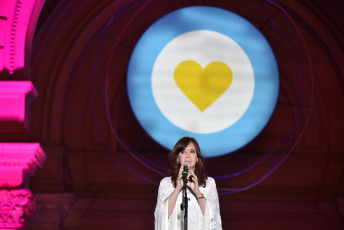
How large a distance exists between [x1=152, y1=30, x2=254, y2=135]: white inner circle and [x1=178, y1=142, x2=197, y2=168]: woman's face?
3.44 metres

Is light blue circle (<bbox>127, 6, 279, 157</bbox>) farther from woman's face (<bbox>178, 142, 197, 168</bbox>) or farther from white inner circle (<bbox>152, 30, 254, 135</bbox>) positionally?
woman's face (<bbox>178, 142, 197, 168</bbox>)

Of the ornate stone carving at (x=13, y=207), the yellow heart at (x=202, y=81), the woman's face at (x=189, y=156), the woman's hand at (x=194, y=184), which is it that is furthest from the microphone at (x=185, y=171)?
the yellow heart at (x=202, y=81)

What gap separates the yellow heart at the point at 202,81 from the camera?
7.55m

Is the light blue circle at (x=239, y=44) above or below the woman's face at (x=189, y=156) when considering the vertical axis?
above

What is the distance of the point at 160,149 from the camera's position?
7688 mm

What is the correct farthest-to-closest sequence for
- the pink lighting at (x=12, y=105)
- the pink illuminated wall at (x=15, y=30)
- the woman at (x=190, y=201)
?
the pink illuminated wall at (x=15, y=30), the pink lighting at (x=12, y=105), the woman at (x=190, y=201)

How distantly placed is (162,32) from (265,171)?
2389 mm

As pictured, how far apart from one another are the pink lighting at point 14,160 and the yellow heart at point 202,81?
7.88 feet

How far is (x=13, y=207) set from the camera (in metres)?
5.99

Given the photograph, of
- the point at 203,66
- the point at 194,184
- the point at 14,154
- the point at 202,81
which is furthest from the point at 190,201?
the point at 203,66

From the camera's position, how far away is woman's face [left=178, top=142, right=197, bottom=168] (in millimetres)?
3877

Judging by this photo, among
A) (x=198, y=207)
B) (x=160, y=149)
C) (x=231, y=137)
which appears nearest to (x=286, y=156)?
(x=231, y=137)

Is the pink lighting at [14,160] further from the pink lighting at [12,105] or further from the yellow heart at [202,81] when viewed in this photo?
the yellow heart at [202,81]

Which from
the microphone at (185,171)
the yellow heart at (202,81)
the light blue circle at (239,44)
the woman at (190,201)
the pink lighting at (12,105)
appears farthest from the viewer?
the yellow heart at (202,81)
